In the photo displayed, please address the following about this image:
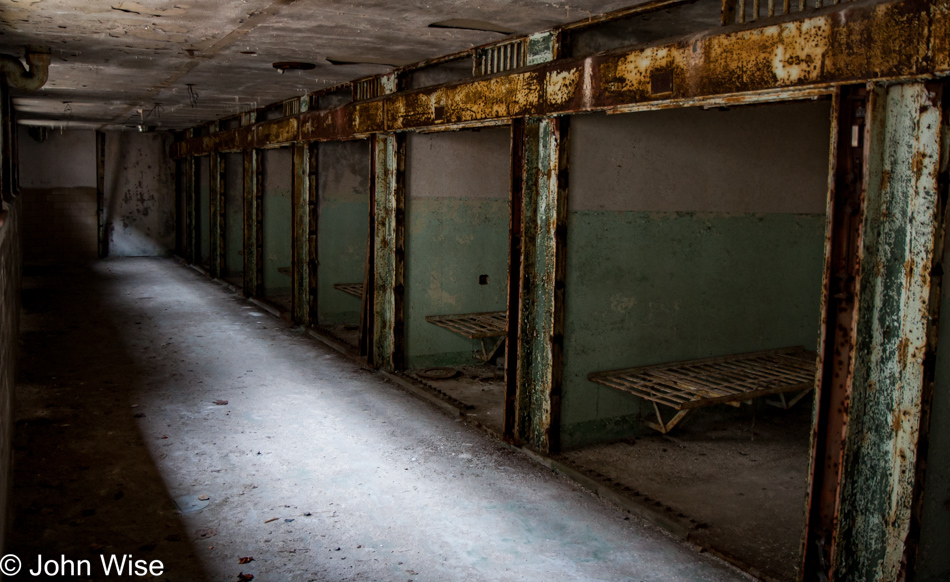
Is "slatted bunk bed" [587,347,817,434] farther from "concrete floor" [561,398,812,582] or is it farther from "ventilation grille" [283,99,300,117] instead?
"ventilation grille" [283,99,300,117]

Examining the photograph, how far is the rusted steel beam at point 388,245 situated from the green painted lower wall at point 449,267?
125 mm

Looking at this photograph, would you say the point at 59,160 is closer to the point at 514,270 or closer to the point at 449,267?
the point at 449,267

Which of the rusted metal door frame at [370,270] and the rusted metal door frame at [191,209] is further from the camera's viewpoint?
the rusted metal door frame at [191,209]

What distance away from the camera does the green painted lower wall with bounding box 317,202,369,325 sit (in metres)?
9.28

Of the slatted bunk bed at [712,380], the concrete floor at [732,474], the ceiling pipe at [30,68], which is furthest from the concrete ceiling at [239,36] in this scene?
the concrete floor at [732,474]

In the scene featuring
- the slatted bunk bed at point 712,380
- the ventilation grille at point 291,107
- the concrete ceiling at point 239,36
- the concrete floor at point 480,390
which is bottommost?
the concrete floor at point 480,390

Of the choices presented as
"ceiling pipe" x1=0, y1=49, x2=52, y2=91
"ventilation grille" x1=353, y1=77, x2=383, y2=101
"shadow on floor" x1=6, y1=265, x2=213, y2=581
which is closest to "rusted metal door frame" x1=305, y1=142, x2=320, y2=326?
"ventilation grille" x1=353, y1=77, x2=383, y2=101

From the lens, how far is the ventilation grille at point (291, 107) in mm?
9164

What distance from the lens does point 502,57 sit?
5176mm

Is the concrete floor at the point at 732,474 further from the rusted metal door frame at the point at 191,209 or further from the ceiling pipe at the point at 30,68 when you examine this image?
the rusted metal door frame at the point at 191,209

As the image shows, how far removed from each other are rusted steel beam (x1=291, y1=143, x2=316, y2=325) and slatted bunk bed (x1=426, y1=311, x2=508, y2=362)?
8.24ft

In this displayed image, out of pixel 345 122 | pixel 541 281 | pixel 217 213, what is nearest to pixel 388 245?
pixel 345 122

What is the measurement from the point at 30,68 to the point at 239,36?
2.08 m

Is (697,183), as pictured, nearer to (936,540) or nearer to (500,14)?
(500,14)
